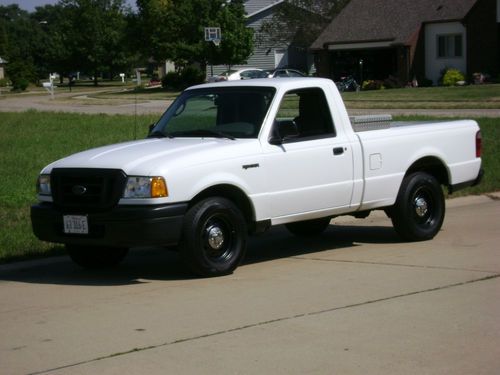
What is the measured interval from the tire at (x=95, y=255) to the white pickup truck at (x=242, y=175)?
0.01 m

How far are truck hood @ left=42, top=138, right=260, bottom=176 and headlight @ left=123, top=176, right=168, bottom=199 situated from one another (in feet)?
0.17

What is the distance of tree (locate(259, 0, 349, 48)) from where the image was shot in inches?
2367

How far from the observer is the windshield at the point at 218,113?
30.5ft

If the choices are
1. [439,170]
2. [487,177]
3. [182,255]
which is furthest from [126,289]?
[487,177]

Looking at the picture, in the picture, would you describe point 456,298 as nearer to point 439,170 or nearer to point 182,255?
point 182,255

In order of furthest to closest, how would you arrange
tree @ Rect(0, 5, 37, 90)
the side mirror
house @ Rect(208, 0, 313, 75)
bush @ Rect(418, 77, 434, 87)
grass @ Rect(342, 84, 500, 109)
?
tree @ Rect(0, 5, 37, 90)
house @ Rect(208, 0, 313, 75)
bush @ Rect(418, 77, 434, 87)
grass @ Rect(342, 84, 500, 109)
the side mirror

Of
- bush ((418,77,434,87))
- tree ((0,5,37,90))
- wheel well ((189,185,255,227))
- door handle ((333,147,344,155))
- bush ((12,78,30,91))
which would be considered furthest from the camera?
tree ((0,5,37,90))

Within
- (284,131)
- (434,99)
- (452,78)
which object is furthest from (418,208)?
(452,78)

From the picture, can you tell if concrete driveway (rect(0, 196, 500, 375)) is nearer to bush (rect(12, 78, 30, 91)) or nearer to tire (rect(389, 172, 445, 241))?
tire (rect(389, 172, 445, 241))

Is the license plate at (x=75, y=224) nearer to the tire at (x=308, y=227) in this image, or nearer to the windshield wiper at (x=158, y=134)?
the windshield wiper at (x=158, y=134)

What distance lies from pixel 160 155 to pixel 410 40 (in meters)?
43.2

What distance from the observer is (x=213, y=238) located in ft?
28.3

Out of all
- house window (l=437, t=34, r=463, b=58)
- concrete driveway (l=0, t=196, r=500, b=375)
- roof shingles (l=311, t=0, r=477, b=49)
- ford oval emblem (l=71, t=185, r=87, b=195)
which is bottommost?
concrete driveway (l=0, t=196, r=500, b=375)

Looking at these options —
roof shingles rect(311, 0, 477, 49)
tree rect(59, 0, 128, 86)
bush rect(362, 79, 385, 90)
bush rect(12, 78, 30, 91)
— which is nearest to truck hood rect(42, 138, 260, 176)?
bush rect(362, 79, 385, 90)
